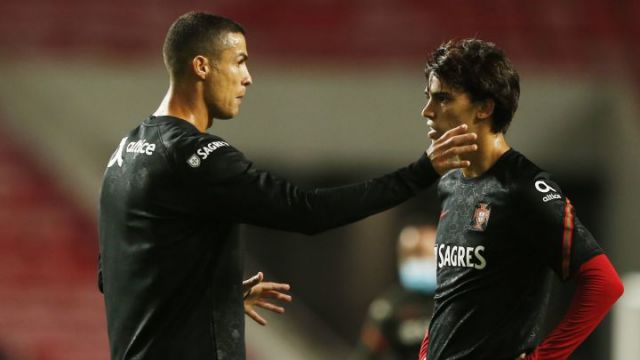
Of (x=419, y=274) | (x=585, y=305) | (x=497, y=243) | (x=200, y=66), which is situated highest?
(x=200, y=66)

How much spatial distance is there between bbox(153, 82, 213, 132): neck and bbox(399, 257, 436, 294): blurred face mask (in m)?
2.61

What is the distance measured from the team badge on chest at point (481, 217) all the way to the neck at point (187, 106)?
85cm

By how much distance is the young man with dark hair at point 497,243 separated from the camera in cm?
298

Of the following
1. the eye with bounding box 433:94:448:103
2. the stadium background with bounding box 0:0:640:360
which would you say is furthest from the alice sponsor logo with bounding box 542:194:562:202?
the stadium background with bounding box 0:0:640:360

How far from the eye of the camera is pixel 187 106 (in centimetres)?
340

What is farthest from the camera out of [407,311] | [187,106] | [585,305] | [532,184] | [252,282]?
[407,311]

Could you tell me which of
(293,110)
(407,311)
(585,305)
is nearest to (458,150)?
(585,305)

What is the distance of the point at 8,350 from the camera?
7.18 metres

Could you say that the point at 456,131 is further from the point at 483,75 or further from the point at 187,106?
the point at 187,106

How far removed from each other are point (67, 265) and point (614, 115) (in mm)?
3956

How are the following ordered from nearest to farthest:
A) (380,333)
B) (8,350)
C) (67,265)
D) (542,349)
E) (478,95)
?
(542,349), (478,95), (380,333), (8,350), (67,265)

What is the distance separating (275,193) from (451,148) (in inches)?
20.1

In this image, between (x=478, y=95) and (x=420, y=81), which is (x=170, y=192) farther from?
(x=420, y=81)

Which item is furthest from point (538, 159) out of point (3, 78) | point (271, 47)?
point (3, 78)
